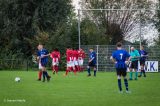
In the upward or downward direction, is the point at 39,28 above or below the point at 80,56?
above

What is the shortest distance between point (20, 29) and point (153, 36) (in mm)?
14766

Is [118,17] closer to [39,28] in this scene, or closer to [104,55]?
[39,28]

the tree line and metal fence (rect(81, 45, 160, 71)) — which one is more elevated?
the tree line

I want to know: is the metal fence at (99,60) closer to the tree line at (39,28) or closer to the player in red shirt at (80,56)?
the tree line at (39,28)

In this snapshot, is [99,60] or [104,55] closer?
[99,60]

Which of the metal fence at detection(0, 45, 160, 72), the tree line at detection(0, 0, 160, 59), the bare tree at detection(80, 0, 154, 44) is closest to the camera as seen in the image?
the metal fence at detection(0, 45, 160, 72)

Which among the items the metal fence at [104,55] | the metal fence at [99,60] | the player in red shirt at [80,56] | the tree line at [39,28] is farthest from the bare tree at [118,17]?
the player in red shirt at [80,56]

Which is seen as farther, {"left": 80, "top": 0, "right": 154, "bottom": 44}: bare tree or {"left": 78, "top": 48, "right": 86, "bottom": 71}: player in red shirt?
{"left": 80, "top": 0, "right": 154, "bottom": 44}: bare tree

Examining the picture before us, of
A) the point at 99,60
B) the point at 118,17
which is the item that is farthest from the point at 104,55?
the point at 118,17

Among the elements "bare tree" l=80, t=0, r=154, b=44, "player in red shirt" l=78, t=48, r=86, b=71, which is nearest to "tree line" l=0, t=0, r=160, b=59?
"bare tree" l=80, t=0, r=154, b=44

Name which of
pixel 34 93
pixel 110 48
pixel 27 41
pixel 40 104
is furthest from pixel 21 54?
pixel 40 104

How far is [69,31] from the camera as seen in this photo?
58719 mm

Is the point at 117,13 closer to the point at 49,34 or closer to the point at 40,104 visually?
the point at 49,34

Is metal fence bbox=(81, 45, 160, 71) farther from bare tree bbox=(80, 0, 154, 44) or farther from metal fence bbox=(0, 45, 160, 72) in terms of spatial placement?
bare tree bbox=(80, 0, 154, 44)
